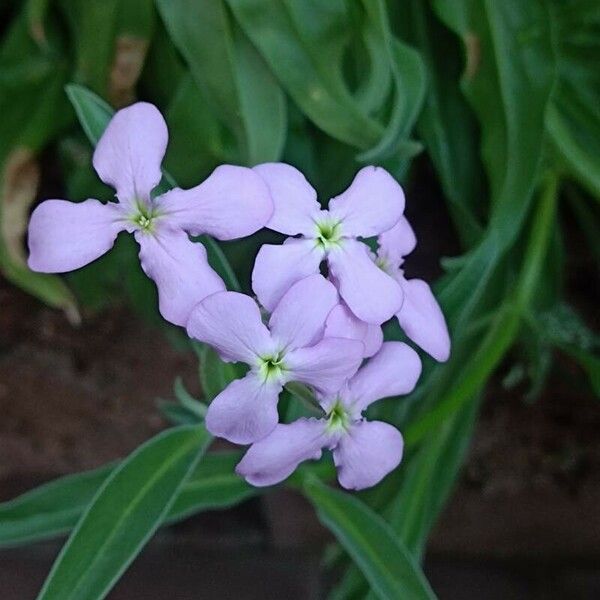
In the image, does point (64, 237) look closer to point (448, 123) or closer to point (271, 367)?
point (271, 367)

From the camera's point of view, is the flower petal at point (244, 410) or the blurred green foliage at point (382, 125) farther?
the blurred green foliage at point (382, 125)

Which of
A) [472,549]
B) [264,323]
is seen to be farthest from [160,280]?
[472,549]

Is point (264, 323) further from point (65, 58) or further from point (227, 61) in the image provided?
point (65, 58)

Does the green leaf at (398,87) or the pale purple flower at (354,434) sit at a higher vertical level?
the green leaf at (398,87)

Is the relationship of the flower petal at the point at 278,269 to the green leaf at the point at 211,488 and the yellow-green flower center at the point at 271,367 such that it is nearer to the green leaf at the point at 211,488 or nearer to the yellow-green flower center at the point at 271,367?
the yellow-green flower center at the point at 271,367

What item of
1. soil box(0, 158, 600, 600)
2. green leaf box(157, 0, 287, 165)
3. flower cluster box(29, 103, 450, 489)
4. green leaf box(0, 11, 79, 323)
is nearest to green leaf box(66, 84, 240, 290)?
flower cluster box(29, 103, 450, 489)

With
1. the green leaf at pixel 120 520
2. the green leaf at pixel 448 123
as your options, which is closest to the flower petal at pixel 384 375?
the green leaf at pixel 120 520

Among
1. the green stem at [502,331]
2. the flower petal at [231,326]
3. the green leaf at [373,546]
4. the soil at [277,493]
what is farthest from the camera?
the soil at [277,493]

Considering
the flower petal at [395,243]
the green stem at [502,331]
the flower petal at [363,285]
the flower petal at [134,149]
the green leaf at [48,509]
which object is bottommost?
the green stem at [502,331]
